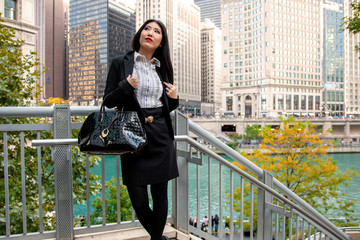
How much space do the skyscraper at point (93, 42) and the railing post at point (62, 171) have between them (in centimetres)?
10275

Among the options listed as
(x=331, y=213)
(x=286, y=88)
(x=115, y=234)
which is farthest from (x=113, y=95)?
(x=286, y=88)

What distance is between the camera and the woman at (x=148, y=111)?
2527 millimetres

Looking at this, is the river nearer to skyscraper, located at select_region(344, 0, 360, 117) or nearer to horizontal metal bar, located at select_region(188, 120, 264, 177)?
horizontal metal bar, located at select_region(188, 120, 264, 177)

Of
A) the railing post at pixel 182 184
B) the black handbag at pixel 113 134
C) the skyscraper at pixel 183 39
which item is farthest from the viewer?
the skyscraper at pixel 183 39

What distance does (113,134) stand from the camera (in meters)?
2.29

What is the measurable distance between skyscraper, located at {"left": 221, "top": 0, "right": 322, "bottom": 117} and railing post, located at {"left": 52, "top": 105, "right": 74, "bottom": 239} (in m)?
93.2

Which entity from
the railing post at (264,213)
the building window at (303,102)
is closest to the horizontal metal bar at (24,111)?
the railing post at (264,213)

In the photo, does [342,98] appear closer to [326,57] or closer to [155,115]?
[326,57]

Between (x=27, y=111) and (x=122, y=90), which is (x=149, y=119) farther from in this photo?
(x=27, y=111)

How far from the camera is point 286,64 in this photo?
94812 millimetres

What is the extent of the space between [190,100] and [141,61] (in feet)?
424

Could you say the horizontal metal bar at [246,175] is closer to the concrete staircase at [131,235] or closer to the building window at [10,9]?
the concrete staircase at [131,235]

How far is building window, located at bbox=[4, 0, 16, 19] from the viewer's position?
19.8m

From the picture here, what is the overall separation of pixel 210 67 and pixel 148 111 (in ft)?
520
